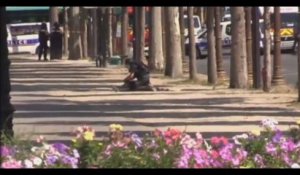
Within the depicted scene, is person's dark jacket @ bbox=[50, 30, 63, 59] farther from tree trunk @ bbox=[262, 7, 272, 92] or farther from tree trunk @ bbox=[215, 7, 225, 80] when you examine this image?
tree trunk @ bbox=[262, 7, 272, 92]

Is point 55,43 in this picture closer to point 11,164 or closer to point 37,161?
point 37,161

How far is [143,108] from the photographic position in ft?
63.6

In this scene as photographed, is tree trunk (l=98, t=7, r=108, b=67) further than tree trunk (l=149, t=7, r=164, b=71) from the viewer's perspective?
Yes

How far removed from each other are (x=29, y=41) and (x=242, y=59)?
40.5m

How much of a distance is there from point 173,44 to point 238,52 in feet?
17.4

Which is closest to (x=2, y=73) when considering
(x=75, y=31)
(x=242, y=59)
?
(x=242, y=59)

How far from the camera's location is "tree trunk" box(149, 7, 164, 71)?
105ft

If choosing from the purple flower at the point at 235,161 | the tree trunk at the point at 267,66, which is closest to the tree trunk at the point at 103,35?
the tree trunk at the point at 267,66

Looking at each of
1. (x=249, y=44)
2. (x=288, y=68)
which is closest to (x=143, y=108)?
(x=249, y=44)

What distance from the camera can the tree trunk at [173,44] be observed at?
28.6 meters

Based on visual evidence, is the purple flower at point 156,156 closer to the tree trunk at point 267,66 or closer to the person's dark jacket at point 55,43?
the tree trunk at point 267,66

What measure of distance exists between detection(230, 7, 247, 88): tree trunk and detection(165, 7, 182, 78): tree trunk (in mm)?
4791

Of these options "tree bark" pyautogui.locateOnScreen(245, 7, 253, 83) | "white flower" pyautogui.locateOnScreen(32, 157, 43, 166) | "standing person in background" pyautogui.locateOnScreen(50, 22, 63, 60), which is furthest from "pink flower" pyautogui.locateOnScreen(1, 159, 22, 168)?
"standing person in background" pyautogui.locateOnScreen(50, 22, 63, 60)
